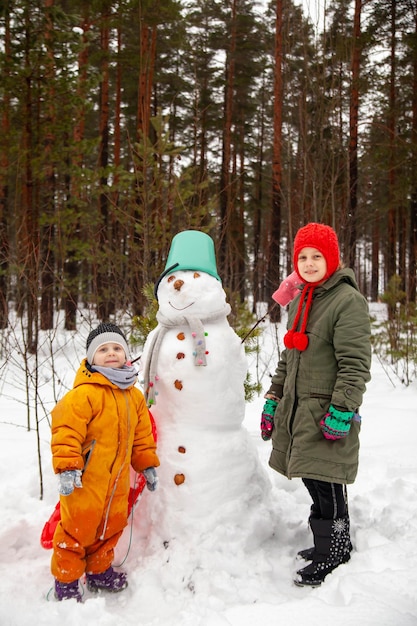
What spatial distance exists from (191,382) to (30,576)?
4.63 feet

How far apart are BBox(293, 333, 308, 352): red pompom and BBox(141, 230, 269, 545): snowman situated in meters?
0.56

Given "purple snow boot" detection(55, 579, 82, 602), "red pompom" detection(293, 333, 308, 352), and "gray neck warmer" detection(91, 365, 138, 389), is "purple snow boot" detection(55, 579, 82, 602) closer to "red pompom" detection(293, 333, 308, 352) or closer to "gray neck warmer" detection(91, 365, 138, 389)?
"gray neck warmer" detection(91, 365, 138, 389)

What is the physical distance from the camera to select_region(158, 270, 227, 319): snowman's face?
2.98 meters

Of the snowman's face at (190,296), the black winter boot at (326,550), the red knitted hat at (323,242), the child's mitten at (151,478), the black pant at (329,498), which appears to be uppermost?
the red knitted hat at (323,242)

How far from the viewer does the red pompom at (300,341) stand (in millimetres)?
2547

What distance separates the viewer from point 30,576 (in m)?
2.59

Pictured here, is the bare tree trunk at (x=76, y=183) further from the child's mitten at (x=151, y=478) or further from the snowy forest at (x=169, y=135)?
the child's mitten at (x=151, y=478)

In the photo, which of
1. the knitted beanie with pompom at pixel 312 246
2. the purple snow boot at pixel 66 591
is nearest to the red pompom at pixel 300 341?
the knitted beanie with pompom at pixel 312 246

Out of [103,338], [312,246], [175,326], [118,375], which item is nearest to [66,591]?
[118,375]

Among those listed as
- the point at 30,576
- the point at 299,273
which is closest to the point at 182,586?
the point at 30,576

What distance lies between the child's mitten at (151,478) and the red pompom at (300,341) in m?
1.10

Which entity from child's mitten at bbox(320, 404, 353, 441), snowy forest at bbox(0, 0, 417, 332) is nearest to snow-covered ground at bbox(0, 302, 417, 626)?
child's mitten at bbox(320, 404, 353, 441)

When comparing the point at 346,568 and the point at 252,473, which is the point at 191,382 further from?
the point at 346,568

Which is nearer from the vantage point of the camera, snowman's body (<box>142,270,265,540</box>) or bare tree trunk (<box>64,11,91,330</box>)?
snowman's body (<box>142,270,265,540</box>)
